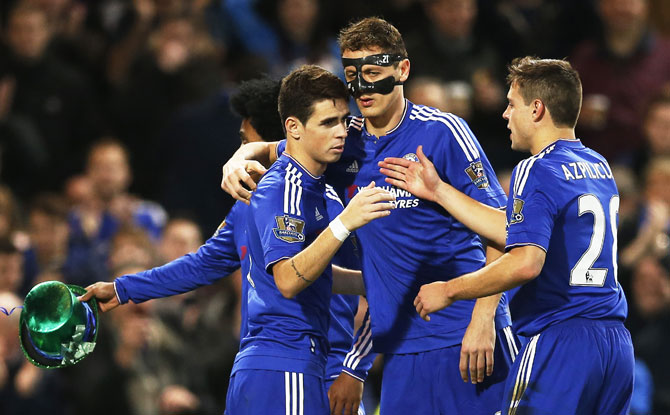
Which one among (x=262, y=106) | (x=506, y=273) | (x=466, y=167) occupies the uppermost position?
(x=262, y=106)

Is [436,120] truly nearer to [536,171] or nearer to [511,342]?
[536,171]

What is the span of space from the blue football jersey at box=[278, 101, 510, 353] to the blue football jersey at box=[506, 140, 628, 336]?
0.40 meters

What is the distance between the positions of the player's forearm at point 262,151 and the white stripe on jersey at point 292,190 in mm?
585

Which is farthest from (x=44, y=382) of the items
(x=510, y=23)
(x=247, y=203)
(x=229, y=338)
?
(x=510, y=23)

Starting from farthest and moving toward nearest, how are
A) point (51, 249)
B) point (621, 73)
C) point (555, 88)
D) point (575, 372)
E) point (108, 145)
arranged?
1. point (621, 73)
2. point (108, 145)
3. point (51, 249)
4. point (555, 88)
5. point (575, 372)

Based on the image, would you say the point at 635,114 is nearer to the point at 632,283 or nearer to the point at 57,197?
the point at 632,283

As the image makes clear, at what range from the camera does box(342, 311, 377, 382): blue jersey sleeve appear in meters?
5.59

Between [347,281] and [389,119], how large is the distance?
88 centimetres

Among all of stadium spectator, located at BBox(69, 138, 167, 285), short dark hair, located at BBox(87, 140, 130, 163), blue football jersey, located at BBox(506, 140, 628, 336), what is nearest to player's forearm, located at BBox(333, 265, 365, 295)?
blue football jersey, located at BBox(506, 140, 628, 336)

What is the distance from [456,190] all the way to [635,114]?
6858 mm

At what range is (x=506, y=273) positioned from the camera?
4.71 metres

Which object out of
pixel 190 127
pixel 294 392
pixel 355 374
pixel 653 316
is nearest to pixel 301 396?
pixel 294 392

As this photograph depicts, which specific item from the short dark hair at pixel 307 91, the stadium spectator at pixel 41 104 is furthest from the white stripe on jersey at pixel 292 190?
the stadium spectator at pixel 41 104

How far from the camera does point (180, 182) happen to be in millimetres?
11180
